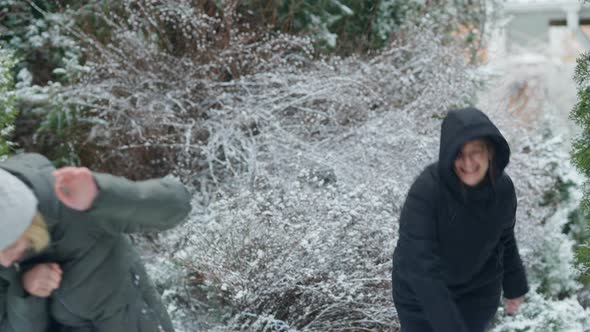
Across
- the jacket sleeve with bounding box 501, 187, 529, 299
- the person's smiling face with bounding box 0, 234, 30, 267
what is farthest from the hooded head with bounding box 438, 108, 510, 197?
the person's smiling face with bounding box 0, 234, 30, 267

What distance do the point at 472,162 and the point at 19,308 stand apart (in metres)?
1.61

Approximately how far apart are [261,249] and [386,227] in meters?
0.74

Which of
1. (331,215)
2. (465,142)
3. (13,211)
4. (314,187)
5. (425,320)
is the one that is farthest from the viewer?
(314,187)

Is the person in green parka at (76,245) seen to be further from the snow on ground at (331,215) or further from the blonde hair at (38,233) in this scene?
the snow on ground at (331,215)

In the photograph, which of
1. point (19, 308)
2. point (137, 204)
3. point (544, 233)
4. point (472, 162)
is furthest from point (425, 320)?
point (544, 233)

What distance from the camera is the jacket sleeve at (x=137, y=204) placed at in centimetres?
184

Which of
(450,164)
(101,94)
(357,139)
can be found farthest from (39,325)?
(101,94)

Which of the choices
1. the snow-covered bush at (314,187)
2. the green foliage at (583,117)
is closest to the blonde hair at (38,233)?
the snow-covered bush at (314,187)

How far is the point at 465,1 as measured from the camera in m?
8.84

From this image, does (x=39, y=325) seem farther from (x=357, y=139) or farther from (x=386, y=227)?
(x=357, y=139)

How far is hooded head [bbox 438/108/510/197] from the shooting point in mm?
2436

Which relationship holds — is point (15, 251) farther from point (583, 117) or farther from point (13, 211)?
point (583, 117)

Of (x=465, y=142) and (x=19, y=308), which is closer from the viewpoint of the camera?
(x=19, y=308)

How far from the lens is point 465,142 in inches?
95.3
